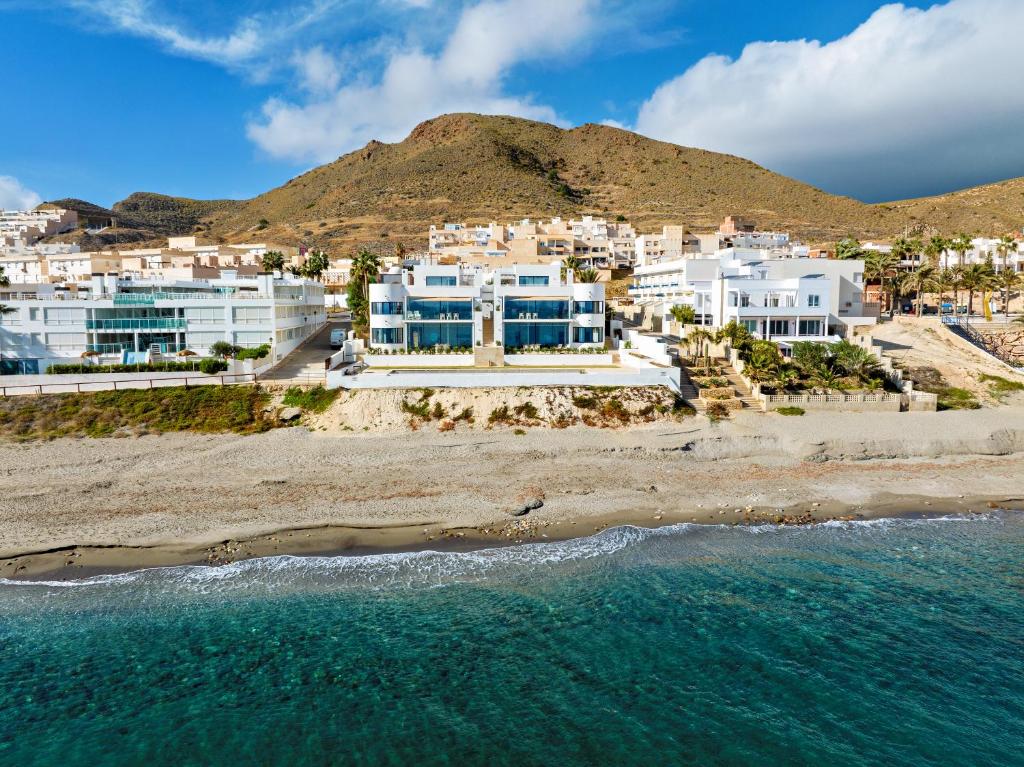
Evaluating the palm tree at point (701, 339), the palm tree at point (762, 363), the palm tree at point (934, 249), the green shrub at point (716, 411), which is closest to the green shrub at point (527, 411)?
the green shrub at point (716, 411)

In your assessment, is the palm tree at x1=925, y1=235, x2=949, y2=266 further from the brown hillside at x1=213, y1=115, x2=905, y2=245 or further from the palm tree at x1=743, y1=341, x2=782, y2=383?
the brown hillside at x1=213, y1=115, x2=905, y2=245

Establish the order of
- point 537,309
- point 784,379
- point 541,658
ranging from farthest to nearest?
point 537,309, point 784,379, point 541,658

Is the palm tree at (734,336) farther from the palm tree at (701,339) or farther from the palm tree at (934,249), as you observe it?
the palm tree at (934,249)

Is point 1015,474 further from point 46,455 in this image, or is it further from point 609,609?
point 46,455

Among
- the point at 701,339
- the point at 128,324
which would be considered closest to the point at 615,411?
the point at 701,339

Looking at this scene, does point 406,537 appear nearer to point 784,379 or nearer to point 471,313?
point 471,313

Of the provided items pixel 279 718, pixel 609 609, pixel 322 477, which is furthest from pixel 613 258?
pixel 279 718
